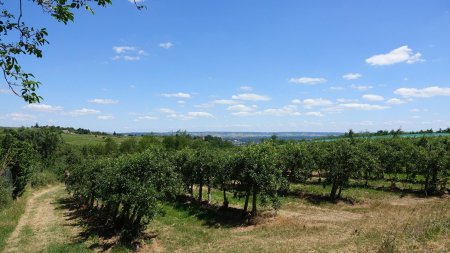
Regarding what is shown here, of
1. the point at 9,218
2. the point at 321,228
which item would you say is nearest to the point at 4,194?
the point at 9,218

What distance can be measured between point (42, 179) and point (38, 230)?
49.8 metres

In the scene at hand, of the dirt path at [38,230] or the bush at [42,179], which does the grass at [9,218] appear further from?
the bush at [42,179]

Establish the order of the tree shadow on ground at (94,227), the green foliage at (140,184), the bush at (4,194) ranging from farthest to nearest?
the bush at (4,194) < the tree shadow on ground at (94,227) < the green foliage at (140,184)

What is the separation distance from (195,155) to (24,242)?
22.7 meters

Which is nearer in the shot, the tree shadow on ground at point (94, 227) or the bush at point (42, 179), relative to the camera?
the tree shadow on ground at point (94, 227)

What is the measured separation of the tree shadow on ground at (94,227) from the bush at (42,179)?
97.9ft

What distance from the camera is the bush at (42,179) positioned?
253 feet

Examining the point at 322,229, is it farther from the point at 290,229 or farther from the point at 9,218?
the point at 9,218

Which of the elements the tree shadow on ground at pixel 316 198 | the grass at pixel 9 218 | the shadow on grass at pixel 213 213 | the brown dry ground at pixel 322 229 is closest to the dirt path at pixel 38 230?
the grass at pixel 9 218

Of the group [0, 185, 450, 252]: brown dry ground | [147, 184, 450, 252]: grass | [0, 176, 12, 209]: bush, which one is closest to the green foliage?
[0, 185, 450, 252]: brown dry ground

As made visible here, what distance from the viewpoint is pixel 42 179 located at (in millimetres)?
80562

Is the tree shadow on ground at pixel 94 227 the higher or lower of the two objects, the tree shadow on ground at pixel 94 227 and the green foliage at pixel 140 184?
the lower

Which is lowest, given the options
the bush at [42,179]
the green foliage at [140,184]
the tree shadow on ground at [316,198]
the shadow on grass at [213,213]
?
the bush at [42,179]

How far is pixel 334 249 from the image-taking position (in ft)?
67.5
